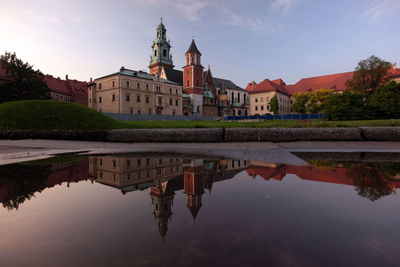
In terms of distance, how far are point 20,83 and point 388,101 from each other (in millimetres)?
68213

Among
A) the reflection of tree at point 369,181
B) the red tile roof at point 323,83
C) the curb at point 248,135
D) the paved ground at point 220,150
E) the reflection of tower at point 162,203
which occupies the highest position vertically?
the red tile roof at point 323,83

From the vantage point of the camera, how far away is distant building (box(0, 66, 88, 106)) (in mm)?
64188

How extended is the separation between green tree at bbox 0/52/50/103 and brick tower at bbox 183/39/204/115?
3841 centimetres

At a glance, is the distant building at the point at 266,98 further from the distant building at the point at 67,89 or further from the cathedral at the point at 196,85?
the distant building at the point at 67,89

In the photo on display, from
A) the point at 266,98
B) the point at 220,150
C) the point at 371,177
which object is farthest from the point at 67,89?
the point at 371,177

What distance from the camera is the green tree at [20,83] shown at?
1601 inches

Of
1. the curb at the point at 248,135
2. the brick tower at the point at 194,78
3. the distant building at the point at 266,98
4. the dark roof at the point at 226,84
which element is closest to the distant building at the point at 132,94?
the brick tower at the point at 194,78

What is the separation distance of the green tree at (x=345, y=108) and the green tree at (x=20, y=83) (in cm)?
5464

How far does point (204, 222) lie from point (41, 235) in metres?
1.71

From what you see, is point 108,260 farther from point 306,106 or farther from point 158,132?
point 306,106

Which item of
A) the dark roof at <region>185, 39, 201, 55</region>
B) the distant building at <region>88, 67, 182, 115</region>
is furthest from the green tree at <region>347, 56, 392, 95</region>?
the distant building at <region>88, 67, 182, 115</region>

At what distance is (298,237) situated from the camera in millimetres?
1951

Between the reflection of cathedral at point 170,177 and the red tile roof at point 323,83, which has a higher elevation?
the red tile roof at point 323,83

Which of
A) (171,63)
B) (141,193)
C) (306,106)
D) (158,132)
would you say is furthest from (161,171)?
(171,63)
